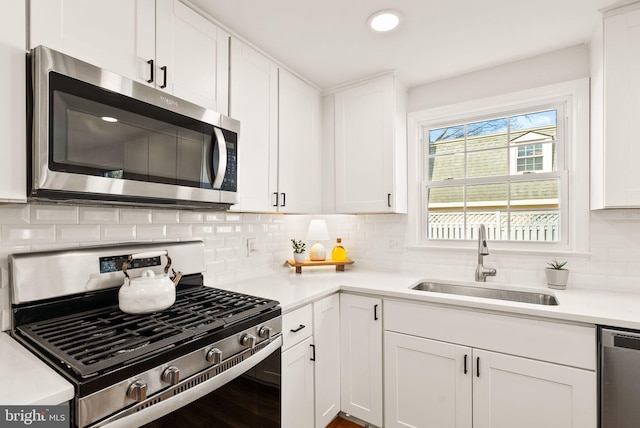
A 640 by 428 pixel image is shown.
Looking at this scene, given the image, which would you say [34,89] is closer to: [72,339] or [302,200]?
[72,339]

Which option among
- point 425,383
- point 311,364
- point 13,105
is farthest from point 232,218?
point 425,383

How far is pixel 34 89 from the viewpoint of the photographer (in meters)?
1.03

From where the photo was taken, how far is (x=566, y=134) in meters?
Result: 2.12

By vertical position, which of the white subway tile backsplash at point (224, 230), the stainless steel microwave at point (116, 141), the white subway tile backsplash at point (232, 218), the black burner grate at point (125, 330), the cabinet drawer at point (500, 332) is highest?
the stainless steel microwave at point (116, 141)

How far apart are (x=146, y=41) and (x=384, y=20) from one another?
1175 mm

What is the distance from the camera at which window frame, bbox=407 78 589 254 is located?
2.00 meters

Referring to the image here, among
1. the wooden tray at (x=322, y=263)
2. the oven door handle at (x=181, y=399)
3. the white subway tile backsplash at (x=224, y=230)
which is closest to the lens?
the oven door handle at (x=181, y=399)

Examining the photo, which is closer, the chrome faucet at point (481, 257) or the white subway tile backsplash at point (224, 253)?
the white subway tile backsplash at point (224, 253)

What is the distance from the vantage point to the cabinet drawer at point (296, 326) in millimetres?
1615

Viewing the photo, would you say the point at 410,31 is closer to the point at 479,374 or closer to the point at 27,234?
the point at 479,374

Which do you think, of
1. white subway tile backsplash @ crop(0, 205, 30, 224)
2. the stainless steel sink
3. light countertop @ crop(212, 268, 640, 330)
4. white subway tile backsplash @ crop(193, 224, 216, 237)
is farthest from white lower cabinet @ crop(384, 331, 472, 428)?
white subway tile backsplash @ crop(0, 205, 30, 224)

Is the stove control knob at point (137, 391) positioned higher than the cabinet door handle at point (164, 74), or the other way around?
the cabinet door handle at point (164, 74)

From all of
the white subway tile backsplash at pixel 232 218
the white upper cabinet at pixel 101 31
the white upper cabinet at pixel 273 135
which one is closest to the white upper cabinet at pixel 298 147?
the white upper cabinet at pixel 273 135

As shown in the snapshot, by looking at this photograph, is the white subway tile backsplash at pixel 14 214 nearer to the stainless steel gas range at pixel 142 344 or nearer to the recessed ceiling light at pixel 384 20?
the stainless steel gas range at pixel 142 344
